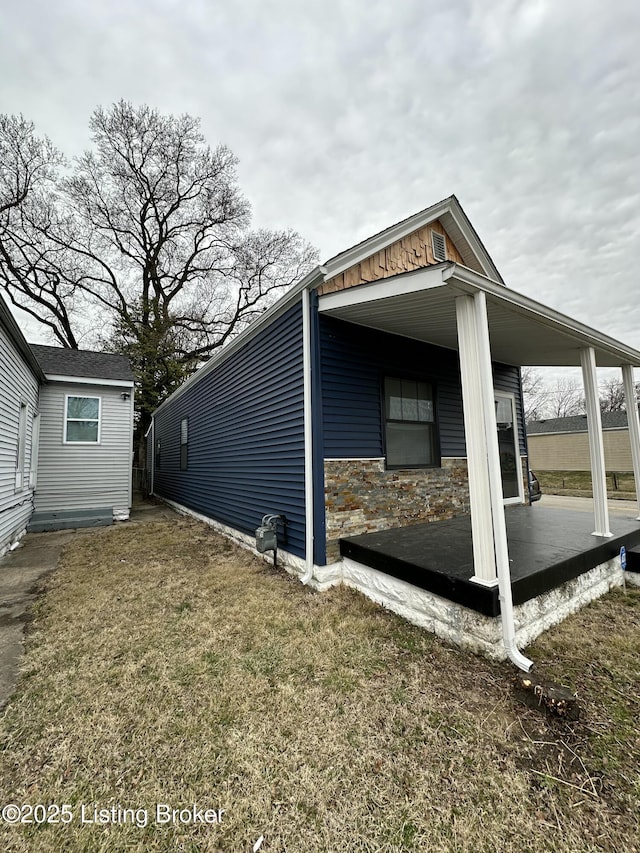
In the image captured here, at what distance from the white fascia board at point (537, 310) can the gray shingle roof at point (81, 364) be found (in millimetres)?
8548

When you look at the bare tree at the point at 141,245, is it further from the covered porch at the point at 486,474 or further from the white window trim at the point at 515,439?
the covered porch at the point at 486,474

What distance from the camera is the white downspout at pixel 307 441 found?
3883 mm

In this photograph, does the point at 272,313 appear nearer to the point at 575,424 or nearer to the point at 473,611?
the point at 473,611

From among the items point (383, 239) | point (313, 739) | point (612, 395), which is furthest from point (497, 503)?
point (612, 395)

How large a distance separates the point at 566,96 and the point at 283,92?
18.0 ft

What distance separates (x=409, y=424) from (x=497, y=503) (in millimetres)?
2495

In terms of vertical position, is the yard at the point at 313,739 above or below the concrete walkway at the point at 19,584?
below

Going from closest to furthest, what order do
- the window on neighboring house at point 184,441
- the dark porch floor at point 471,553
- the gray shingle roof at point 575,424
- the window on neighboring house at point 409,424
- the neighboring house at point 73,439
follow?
the dark porch floor at point 471,553 → the window on neighboring house at point 409,424 → the neighboring house at point 73,439 → the window on neighboring house at point 184,441 → the gray shingle roof at point 575,424

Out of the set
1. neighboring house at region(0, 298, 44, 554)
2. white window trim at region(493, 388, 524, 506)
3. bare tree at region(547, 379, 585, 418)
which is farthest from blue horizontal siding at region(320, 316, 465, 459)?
bare tree at region(547, 379, 585, 418)

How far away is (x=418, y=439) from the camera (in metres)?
4.97

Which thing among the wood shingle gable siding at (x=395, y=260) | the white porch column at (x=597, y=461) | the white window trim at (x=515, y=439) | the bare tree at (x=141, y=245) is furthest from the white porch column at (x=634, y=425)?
the bare tree at (x=141, y=245)

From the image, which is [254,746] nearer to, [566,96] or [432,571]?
[432,571]

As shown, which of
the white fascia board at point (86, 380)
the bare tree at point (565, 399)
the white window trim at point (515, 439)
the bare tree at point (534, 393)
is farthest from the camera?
the bare tree at point (565, 399)

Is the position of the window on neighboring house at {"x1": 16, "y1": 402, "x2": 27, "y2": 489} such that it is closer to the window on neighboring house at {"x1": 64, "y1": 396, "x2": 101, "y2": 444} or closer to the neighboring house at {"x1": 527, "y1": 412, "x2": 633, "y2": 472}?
the window on neighboring house at {"x1": 64, "y1": 396, "x2": 101, "y2": 444}
